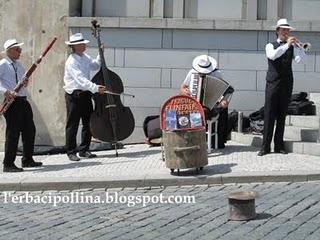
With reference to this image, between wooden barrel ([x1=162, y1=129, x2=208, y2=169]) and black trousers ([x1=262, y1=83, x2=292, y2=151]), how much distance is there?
1.60 meters

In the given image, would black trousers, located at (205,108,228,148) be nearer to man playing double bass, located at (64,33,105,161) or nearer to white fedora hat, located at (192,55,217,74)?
white fedora hat, located at (192,55,217,74)

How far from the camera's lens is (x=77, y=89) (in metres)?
9.61

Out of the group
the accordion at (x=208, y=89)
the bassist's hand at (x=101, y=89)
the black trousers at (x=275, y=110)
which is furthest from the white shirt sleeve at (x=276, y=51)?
the bassist's hand at (x=101, y=89)

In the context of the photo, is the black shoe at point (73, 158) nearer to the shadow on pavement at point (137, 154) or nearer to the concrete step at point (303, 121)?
the shadow on pavement at point (137, 154)

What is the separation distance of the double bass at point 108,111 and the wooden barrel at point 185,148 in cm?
207

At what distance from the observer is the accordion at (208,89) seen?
31.8 ft

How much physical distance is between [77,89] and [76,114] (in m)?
0.39

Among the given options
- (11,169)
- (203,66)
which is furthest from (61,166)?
(203,66)

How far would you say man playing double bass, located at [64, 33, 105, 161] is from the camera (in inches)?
376

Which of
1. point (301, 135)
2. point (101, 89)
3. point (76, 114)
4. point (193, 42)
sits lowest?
point (301, 135)

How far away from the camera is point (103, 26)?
11.8 metres

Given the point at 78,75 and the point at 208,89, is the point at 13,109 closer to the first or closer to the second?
the point at 78,75

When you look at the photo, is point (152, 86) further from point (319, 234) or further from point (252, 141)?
point (319, 234)

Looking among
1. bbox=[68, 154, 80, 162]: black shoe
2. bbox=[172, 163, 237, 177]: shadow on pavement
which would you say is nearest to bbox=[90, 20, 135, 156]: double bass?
bbox=[68, 154, 80, 162]: black shoe
